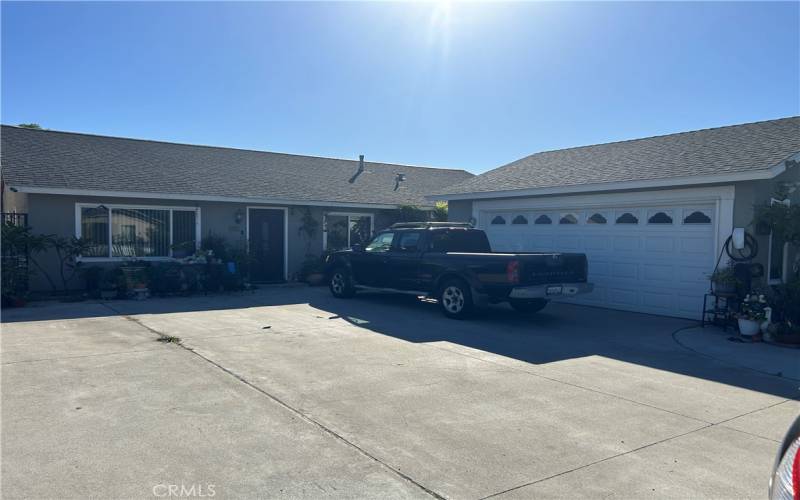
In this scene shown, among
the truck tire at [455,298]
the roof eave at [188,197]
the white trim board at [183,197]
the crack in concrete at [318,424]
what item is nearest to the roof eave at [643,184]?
the roof eave at [188,197]

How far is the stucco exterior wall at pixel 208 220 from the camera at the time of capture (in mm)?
13406

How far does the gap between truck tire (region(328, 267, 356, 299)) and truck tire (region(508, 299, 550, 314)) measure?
12.8 ft

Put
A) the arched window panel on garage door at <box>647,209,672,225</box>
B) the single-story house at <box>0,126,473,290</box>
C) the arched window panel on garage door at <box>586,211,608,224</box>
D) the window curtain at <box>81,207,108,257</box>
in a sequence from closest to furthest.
Result: the arched window panel on garage door at <box>647,209,672,225</box>
the arched window panel on garage door at <box>586,211,608,224</box>
the single-story house at <box>0,126,473,290</box>
the window curtain at <box>81,207,108,257</box>

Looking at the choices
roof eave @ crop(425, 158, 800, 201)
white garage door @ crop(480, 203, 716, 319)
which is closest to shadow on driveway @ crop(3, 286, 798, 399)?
white garage door @ crop(480, 203, 716, 319)

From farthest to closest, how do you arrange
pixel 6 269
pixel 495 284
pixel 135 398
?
1. pixel 6 269
2. pixel 495 284
3. pixel 135 398

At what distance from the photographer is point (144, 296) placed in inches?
522

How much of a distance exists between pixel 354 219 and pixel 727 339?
39.3 feet

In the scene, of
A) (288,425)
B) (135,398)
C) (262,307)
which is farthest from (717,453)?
(262,307)

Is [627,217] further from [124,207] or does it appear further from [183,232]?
[124,207]

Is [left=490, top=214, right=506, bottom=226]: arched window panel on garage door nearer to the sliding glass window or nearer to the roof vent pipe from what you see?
the roof vent pipe

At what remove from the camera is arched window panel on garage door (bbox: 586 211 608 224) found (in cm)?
1275

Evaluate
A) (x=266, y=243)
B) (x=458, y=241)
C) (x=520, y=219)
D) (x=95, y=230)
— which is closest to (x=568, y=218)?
(x=520, y=219)

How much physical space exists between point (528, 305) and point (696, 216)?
3674 millimetres

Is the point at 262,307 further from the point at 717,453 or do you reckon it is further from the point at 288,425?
the point at 717,453
